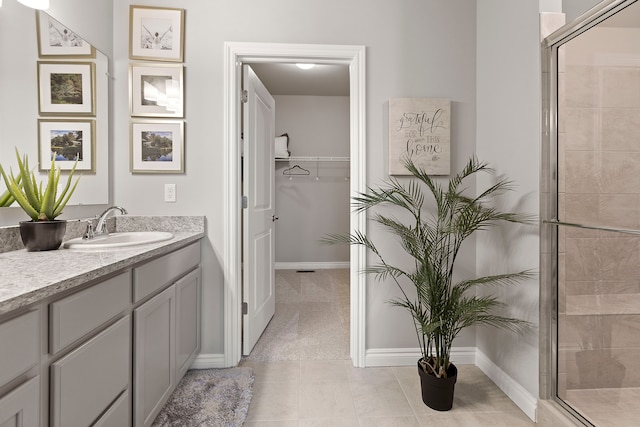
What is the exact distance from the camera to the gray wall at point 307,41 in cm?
210

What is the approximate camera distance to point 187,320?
190 centimetres

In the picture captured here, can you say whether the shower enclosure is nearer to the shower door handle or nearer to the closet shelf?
the shower door handle

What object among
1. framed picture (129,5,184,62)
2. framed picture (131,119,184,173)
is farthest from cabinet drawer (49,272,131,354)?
framed picture (129,5,184,62)

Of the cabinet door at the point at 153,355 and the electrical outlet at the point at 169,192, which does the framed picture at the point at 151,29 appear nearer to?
the electrical outlet at the point at 169,192

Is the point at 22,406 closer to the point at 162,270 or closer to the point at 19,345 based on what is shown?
the point at 19,345

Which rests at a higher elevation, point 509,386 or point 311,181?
point 311,181

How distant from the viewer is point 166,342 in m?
1.61

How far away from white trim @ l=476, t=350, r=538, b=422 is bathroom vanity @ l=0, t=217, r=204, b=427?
1837mm

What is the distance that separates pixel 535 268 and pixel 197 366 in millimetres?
2075

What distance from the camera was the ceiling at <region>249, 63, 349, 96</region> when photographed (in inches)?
154

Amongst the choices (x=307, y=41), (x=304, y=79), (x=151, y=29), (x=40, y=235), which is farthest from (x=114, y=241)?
(x=304, y=79)

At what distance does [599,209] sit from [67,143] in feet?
8.40

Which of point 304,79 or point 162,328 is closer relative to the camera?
point 162,328

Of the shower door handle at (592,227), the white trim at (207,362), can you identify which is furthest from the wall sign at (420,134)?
the white trim at (207,362)
